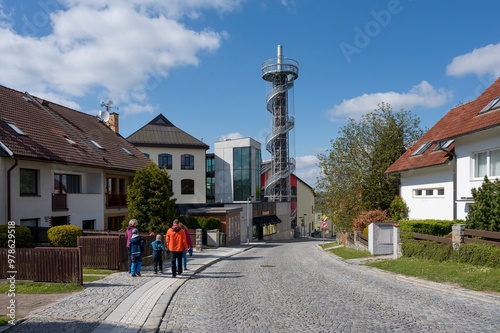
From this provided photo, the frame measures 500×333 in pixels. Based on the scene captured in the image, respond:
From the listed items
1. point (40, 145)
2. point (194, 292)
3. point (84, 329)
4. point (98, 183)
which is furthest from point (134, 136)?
point (84, 329)

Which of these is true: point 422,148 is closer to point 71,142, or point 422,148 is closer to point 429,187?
point 429,187

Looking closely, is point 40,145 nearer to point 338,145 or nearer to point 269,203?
point 338,145

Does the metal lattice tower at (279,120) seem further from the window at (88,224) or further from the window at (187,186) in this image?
the window at (88,224)

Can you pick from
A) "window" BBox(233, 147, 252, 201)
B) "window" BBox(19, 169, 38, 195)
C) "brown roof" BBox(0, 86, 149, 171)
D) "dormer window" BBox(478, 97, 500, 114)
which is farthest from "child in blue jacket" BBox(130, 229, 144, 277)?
"window" BBox(233, 147, 252, 201)

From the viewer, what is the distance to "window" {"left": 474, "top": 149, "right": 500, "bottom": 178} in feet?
54.4

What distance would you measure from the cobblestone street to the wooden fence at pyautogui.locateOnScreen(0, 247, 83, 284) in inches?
108

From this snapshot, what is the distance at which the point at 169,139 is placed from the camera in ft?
168

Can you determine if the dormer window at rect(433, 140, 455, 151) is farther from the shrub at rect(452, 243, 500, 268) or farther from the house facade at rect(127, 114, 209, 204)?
the house facade at rect(127, 114, 209, 204)

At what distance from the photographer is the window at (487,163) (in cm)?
1658

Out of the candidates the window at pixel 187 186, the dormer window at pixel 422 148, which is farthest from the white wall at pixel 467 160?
the window at pixel 187 186

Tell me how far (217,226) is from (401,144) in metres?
14.9

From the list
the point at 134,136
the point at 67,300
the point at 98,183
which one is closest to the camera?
the point at 67,300

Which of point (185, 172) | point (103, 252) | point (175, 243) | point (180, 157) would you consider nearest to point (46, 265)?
point (103, 252)

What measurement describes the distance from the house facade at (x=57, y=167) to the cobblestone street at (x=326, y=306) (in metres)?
10.2
